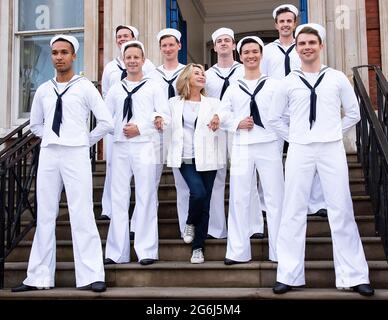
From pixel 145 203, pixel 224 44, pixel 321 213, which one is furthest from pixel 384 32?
pixel 145 203

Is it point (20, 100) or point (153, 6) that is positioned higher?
point (153, 6)

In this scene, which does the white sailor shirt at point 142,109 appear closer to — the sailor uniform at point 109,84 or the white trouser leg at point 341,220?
the sailor uniform at point 109,84

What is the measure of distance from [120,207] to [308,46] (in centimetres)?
213

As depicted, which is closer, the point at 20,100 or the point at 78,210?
the point at 78,210

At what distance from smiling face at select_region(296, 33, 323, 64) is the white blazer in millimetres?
972

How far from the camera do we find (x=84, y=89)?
5.13 m

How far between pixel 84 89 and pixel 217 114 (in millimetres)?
1167

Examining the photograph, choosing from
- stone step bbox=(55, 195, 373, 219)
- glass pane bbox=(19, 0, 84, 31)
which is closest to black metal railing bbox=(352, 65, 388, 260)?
stone step bbox=(55, 195, 373, 219)

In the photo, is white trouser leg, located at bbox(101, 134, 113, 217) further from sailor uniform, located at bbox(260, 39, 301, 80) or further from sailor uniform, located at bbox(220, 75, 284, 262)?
sailor uniform, located at bbox(260, 39, 301, 80)

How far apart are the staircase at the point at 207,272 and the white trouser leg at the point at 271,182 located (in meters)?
0.27
